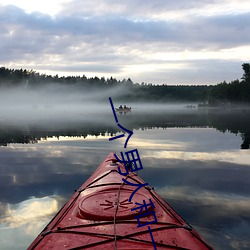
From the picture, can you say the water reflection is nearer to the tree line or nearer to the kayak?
the kayak

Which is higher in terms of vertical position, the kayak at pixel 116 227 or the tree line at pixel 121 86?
the tree line at pixel 121 86

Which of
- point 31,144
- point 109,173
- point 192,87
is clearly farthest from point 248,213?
point 192,87

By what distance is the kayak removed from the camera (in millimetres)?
4656

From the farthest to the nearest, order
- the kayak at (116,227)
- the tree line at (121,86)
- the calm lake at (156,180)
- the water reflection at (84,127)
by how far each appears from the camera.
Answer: the tree line at (121,86) < the water reflection at (84,127) < the calm lake at (156,180) < the kayak at (116,227)

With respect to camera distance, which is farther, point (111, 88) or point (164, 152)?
point (111, 88)

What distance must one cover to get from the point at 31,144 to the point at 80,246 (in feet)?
57.6

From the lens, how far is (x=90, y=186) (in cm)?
806

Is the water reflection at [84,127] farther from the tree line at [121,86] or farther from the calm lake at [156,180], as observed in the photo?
the tree line at [121,86]

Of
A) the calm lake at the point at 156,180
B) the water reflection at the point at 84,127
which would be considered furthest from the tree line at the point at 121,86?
the calm lake at the point at 156,180

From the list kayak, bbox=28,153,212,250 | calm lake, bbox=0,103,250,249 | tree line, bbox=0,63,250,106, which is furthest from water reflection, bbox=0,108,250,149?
tree line, bbox=0,63,250,106

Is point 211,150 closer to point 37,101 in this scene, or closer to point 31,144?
point 31,144

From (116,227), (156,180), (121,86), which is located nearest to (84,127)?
(156,180)

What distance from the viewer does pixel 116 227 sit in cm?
516

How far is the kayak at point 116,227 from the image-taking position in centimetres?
466
